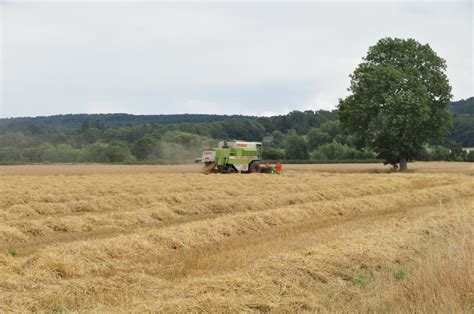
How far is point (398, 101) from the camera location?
44594 millimetres

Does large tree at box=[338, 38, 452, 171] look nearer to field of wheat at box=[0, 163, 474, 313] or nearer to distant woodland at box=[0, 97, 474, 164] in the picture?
distant woodland at box=[0, 97, 474, 164]

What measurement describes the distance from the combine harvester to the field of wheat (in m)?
16.2

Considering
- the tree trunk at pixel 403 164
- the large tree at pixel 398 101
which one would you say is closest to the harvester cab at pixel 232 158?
the large tree at pixel 398 101

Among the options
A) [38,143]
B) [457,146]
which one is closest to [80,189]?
[457,146]

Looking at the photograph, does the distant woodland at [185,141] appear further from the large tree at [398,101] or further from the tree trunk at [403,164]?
the large tree at [398,101]

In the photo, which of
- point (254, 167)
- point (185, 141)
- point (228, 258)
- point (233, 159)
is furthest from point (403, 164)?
point (185, 141)

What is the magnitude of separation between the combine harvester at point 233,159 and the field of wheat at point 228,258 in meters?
16.2

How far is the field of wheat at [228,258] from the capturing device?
734 centimetres

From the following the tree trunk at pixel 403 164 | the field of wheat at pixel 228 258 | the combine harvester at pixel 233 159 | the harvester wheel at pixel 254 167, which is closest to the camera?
the field of wheat at pixel 228 258

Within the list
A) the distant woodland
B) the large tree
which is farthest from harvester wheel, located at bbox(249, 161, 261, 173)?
the distant woodland

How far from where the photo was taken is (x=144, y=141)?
89.8m

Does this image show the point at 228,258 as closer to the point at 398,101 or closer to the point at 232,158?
the point at 232,158

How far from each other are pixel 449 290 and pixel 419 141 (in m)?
40.7

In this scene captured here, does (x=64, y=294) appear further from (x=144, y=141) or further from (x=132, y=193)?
(x=144, y=141)
